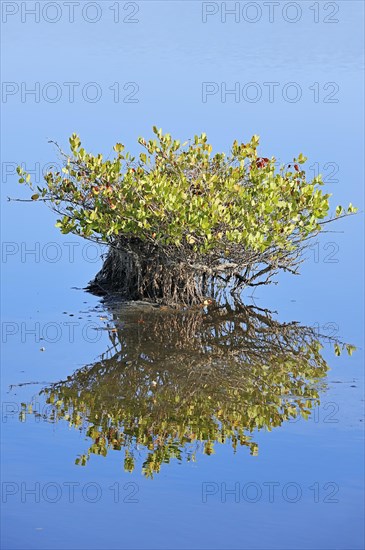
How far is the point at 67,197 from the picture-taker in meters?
13.4

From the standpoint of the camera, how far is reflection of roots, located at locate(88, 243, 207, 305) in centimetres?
1350

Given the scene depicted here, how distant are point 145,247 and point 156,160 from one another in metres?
1.08

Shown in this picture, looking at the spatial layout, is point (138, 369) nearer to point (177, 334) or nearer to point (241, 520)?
point (177, 334)

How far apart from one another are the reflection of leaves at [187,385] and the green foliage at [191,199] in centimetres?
100

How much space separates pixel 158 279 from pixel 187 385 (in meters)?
3.60

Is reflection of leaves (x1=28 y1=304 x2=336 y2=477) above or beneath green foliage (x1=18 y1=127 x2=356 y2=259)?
beneath

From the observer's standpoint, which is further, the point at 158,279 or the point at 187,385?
the point at 158,279

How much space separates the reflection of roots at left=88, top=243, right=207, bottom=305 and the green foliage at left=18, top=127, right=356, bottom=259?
360 millimetres

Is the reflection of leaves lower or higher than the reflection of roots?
lower

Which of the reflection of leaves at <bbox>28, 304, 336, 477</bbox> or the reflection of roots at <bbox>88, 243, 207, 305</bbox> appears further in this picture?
the reflection of roots at <bbox>88, 243, 207, 305</bbox>

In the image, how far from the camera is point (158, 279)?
13.6 metres

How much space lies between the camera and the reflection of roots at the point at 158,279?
531 inches

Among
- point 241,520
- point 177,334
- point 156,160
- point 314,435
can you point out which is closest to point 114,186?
point 156,160

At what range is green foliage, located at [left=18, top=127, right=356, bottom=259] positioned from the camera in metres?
12.5
